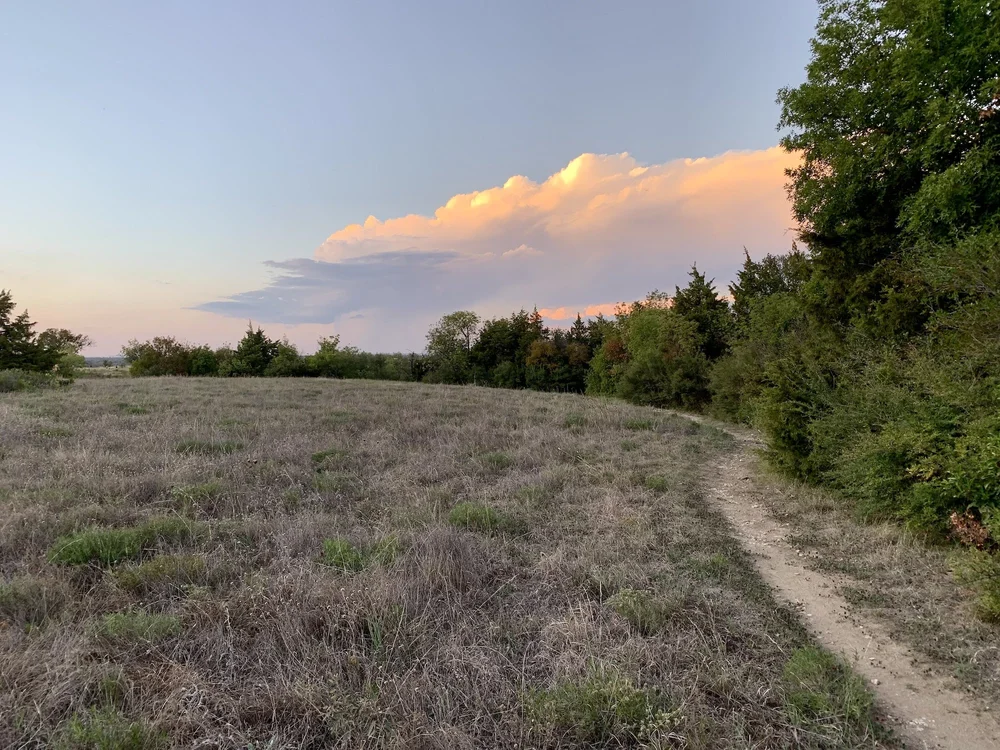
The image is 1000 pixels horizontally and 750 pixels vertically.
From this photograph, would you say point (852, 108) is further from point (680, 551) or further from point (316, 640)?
point (316, 640)

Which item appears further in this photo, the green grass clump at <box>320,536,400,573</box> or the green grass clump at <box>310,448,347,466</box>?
the green grass clump at <box>310,448,347,466</box>

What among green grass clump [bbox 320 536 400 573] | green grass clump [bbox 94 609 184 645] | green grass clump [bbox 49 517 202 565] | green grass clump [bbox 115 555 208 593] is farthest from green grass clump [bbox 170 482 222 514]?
green grass clump [bbox 94 609 184 645]

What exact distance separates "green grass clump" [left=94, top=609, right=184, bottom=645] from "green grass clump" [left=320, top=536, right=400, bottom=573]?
4.54ft

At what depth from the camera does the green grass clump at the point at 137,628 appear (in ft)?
11.4

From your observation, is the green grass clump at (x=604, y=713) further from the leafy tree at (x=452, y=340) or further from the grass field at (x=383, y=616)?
the leafy tree at (x=452, y=340)

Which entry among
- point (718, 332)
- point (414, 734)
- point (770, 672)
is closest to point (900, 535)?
point (770, 672)

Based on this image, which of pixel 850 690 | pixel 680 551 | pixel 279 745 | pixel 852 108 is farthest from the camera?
pixel 852 108

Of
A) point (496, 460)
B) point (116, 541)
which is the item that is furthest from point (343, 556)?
point (496, 460)

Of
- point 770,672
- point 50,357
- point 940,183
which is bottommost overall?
point 770,672

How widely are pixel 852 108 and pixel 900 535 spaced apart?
8223 millimetres

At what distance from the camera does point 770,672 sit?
3482 millimetres

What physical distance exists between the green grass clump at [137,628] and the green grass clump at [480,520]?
3.08 metres

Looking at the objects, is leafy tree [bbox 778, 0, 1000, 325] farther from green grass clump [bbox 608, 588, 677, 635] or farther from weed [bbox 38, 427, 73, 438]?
weed [bbox 38, 427, 73, 438]

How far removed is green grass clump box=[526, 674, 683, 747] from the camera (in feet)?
9.36
